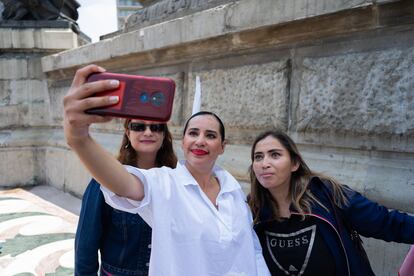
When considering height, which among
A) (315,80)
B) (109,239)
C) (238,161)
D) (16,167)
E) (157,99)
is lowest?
(16,167)

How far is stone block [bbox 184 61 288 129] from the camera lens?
2.34 metres

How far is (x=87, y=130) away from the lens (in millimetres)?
895

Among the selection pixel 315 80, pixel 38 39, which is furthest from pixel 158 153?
pixel 38 39

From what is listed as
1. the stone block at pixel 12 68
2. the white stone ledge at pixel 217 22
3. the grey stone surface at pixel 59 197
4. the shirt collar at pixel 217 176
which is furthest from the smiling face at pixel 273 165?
the stone block at pixel 12 68

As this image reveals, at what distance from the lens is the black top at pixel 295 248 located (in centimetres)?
127

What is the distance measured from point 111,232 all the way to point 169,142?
0.55m

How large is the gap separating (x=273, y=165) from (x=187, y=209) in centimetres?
45

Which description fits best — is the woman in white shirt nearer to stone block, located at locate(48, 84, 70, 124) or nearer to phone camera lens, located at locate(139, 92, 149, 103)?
phone camera lens, located at locate(139, 92, 149, 103)

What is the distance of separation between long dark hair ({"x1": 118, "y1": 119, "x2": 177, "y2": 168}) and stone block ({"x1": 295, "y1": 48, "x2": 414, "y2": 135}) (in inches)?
37.4

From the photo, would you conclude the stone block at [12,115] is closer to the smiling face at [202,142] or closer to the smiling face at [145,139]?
the smiling face at [145,139]

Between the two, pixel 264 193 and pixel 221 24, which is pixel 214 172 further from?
pixel 221 24

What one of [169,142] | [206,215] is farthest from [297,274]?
[169,142]

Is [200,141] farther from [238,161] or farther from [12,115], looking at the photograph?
[12,115]

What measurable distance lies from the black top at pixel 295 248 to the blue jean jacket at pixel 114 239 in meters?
0.54
